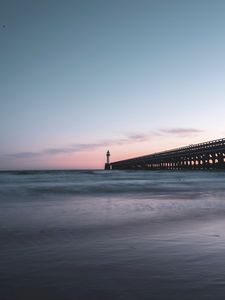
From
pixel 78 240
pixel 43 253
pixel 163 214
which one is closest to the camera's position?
pixel 43 253

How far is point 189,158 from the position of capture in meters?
81.9

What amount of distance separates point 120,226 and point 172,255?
2.72m

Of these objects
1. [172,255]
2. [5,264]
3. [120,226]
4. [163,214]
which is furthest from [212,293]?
[163,214]

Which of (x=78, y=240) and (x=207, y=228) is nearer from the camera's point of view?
(x=78, y=240)

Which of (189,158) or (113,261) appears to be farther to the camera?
(189,158)

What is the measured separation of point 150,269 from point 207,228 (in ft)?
9.79

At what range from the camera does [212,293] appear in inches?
107

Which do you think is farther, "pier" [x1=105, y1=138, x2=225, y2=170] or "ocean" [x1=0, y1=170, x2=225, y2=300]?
"pier" [x1=105, y1=138, x2=225, y2=170]

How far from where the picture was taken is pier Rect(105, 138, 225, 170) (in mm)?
66375

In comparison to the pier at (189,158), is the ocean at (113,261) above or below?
below

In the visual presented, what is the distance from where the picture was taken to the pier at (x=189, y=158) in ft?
218

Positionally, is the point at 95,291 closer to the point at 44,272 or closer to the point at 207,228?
the point at 44,272

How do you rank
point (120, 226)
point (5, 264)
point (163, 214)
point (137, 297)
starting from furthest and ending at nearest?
point (163, 214), point (120, 226), point (5, 264), point (137, 297)

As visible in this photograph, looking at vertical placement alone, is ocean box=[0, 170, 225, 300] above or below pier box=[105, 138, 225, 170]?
below
